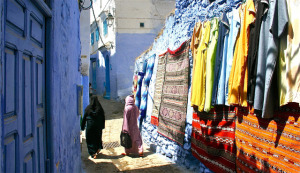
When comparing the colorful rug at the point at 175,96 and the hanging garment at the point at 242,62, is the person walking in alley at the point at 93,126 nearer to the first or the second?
the colorful rug at the point at 175,96

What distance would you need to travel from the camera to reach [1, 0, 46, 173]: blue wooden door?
133 centimetres

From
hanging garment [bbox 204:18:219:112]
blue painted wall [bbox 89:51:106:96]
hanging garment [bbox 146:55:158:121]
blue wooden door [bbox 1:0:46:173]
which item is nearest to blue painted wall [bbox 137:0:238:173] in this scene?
hanging garment [bbox 146:55:158:121]

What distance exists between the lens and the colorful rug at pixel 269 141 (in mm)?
2393

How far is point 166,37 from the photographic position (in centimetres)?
647

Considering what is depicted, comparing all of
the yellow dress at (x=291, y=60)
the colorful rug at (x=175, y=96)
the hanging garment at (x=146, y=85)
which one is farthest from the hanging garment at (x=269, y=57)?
the hanging garment at (x=146, y=85)

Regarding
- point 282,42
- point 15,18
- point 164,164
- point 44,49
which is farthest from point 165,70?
point 15,18

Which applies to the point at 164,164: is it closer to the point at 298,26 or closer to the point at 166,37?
the point at 166,37

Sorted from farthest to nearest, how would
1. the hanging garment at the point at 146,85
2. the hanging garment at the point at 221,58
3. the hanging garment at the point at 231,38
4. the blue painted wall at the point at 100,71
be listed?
the blue painted wall at the point at 100,71
the hanging garment at the point at 146,85
the hanging garment at the point at 221,58
the hanging garment at the point at 231,38

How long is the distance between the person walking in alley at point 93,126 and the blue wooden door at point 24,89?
4519 millimetres

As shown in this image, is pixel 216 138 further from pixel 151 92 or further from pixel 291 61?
pixel 151 92

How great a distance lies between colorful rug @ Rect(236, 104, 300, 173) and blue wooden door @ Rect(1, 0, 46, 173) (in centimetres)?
209

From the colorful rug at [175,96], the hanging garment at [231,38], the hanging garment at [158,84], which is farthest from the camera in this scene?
the hanging garment at [158,84]

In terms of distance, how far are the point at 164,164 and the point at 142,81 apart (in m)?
3.43

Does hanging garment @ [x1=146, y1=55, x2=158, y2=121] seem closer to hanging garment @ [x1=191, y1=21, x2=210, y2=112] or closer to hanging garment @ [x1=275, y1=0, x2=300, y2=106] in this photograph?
hanging garment @ [x1=191, y1=21, x2=210, y2=112]
